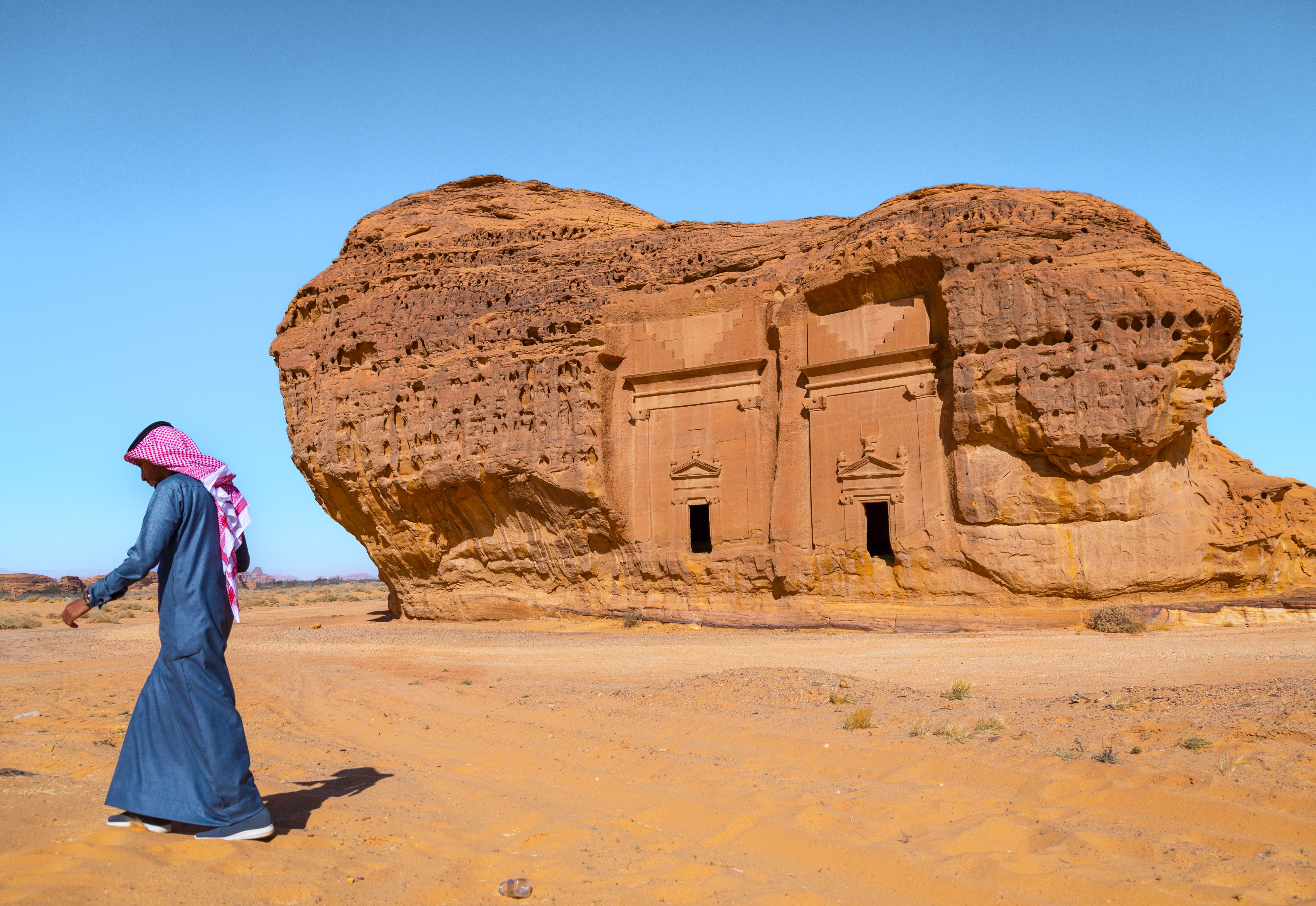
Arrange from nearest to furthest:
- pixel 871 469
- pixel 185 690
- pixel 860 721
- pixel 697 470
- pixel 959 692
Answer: pixel 185 690
pixel 860 721
pixel 959 692
pixel 871 469
pixel 697 470

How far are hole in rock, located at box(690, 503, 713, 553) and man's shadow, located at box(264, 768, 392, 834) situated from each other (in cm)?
1671

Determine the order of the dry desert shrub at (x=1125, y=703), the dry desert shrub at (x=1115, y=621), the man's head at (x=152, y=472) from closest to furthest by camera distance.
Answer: the man's head at (x=152, y=472) < the dry desert shrub at (x=1125, y=703) < the dry desert shrub at (x=1115, y=621)

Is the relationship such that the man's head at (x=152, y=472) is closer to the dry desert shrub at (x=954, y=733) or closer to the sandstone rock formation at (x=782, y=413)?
the dry desert shrub at (x=954, y=733)

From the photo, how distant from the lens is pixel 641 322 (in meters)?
24.7

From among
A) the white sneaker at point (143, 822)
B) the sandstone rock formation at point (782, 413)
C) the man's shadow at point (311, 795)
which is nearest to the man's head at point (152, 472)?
the white sneaker at point (143, 822)

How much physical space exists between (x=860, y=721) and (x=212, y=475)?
550 centimetres

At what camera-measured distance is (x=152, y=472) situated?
538cm

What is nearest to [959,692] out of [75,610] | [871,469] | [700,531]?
[75,610]

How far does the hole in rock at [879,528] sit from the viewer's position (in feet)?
69.3

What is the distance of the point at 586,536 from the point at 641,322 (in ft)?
20.3

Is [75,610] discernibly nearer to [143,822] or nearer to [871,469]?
[143,822]

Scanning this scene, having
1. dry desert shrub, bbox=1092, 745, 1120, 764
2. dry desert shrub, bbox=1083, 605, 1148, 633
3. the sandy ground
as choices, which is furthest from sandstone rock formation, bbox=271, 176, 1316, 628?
dry desert shrub, bbox=1092, 745, 1120, 764

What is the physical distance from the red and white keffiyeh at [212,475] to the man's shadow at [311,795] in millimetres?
1239

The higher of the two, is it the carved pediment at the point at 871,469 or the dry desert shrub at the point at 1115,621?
the carved pediment at the point at 871,469
